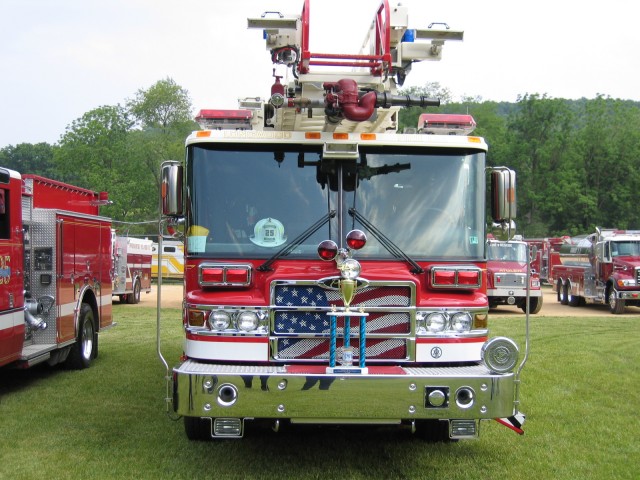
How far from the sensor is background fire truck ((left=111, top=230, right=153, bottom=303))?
2312 centimetres

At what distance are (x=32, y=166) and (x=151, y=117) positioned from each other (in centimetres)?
3665

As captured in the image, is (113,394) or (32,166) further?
(32,166)

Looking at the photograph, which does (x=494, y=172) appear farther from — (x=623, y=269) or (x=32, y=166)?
(x=32, y=166)

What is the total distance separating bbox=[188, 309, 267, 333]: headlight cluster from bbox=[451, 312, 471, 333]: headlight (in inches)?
53.8

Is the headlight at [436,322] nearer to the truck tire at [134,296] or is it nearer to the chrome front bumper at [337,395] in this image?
the chrome front bumper at [337,395]

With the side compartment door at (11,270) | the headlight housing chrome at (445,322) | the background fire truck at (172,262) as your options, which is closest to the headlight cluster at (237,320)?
the headlight housing chrome at (445,322)

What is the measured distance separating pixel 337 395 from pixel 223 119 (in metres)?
3.48

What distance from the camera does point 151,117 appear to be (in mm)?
65938

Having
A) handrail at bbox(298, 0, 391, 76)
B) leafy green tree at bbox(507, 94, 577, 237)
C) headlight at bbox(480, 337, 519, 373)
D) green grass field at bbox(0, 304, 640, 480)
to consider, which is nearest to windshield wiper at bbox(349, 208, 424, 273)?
headlight at bbox(480, 337, 519, 373)

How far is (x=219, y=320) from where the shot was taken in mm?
5496

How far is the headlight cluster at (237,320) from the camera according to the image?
5.48m

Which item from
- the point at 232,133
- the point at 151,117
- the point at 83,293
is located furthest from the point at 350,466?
the point at 151,117

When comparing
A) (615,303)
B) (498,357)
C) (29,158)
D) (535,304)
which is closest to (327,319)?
(498,357)

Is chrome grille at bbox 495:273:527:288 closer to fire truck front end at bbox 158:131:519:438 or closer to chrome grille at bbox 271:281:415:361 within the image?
fire truck front end at bbox 158:131:519:438
